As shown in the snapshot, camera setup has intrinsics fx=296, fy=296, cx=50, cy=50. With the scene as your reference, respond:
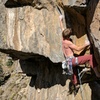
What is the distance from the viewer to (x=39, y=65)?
14969 mm

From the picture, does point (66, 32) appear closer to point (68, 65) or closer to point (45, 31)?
point (68, 65)

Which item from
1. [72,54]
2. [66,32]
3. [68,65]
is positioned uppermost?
[66,32]

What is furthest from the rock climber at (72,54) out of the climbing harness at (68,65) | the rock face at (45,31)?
the rock face at (45,31)

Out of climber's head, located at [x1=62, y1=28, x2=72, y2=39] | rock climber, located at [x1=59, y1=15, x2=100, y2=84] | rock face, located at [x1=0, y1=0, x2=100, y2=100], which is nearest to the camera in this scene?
rock climber, located at [x1=59, y1=15, x2=100, y2=84]

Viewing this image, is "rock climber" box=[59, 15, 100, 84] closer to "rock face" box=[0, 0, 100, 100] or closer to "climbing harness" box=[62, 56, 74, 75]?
"climbing harness" box=[62, 56, 74, 75]

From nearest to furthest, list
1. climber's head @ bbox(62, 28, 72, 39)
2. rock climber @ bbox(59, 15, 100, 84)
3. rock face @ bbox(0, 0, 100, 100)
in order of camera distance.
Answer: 1. rock climber @ bbox(59, 15, 100, 84)
2. climber's head @ bbox(62, 28, 72, 39)
3. rock face @ bbox(0, 0, 100, 100)

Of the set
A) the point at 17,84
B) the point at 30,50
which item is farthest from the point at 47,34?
the point at 17,84

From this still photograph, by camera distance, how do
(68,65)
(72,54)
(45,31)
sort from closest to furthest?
(68,65), (72,54), (45,31)

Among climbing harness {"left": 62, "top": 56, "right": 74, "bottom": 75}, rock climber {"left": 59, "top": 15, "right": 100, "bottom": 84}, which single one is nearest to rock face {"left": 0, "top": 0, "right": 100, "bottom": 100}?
rock climber {"left": 59, "top": 15, "right": 100, "bottom": 84}

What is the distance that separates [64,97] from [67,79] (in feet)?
2.64

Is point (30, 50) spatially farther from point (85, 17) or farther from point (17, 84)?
point (17, 84)

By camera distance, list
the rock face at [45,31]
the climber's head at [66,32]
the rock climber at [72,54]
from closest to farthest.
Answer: the rock climber at [72,54] < the climber's head at [66,32] < the rock face at [45,31]

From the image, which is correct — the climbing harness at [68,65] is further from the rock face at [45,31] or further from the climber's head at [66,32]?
the climber's head at [66,32]

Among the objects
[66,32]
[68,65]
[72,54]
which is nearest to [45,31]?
[66,32]
